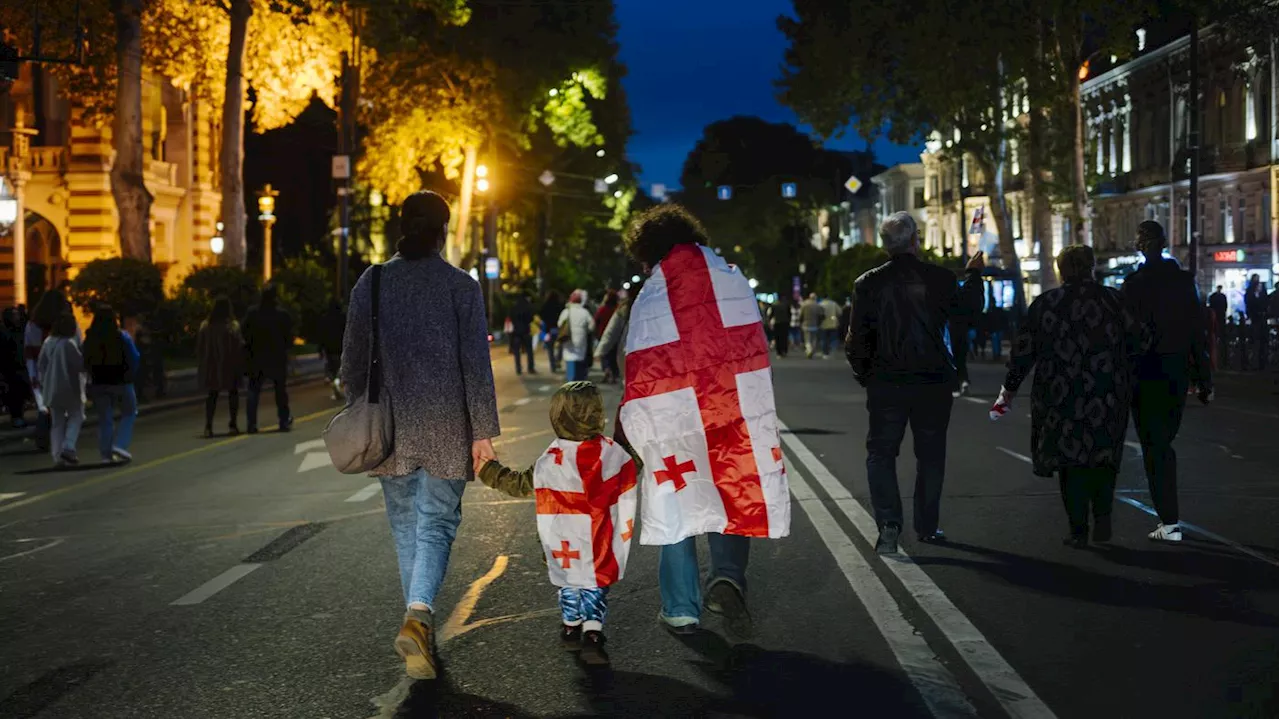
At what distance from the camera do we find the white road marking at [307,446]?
17859 mm

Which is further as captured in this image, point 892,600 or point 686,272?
point 892,600

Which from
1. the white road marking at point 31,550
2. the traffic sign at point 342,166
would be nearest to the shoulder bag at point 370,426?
the white road marking at point 31,550

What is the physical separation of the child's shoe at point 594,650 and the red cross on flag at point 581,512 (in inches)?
8.3

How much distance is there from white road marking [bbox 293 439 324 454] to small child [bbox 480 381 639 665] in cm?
1120

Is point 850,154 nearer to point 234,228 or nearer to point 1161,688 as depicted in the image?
point 234,228

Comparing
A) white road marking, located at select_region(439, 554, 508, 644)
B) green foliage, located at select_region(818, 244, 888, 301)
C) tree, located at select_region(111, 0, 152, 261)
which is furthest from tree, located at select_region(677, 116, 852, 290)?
white road marking, located at select_region(439, 554, 508, 644)

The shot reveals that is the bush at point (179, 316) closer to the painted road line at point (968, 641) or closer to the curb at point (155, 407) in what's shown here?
the curb at point (155, 407)

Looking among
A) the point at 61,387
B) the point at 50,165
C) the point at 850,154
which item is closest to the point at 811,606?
the point at 61,387

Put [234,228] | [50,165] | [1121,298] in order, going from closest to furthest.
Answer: [1121,298]
[234,228]
[50,165]

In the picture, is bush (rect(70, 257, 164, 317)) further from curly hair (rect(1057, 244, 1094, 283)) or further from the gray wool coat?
the gray wool coat

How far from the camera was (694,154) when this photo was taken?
13200 centimetres

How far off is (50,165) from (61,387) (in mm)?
30079

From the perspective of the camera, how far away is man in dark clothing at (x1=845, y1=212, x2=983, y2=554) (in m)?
9.23

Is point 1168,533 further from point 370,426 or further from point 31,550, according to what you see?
point 31,550
